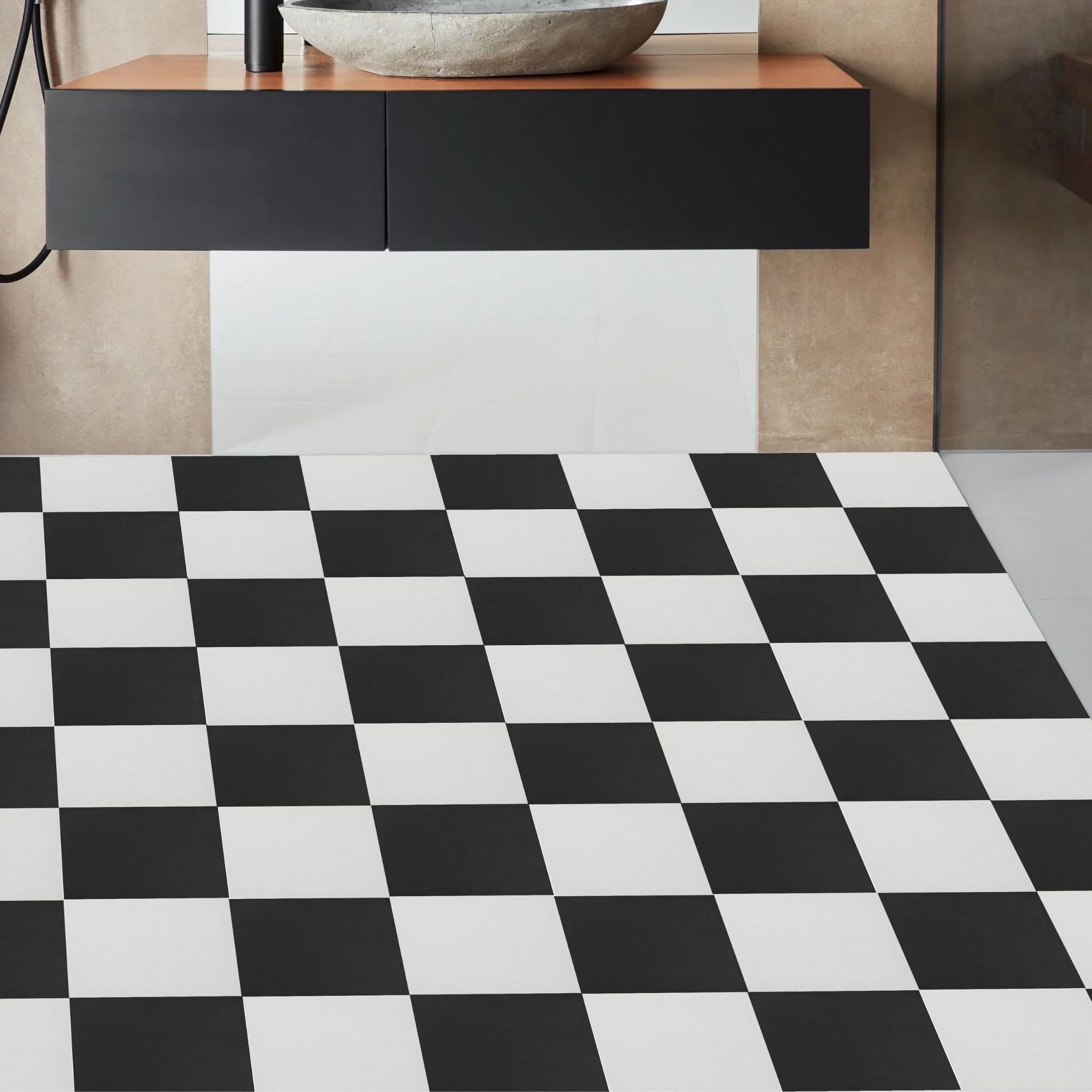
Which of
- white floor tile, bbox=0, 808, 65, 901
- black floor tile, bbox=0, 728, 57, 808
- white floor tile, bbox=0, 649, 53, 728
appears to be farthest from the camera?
white floor tile, bbox=0, 649, 53, 728

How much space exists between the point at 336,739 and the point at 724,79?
138 centimetres

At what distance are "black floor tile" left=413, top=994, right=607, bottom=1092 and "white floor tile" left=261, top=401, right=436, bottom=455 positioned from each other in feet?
6.14

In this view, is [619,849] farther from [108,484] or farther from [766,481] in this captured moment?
[108,484]

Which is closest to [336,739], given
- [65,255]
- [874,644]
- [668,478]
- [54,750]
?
[54,750]

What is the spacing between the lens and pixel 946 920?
6.43 feet

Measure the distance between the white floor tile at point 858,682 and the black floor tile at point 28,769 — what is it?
1.16 meters

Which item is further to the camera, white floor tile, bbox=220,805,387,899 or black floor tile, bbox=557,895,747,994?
white floor tile, bbox=220,805,387,899

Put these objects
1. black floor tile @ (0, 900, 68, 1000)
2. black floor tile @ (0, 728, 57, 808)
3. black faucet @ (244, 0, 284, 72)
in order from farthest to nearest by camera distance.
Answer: black faucet @ (244, 0, 284, 72), black floor tile @ (0, 728, 57, 808), black floor tile @ (0, 900, 68, 1000)

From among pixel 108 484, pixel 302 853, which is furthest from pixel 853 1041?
pixel 108 484

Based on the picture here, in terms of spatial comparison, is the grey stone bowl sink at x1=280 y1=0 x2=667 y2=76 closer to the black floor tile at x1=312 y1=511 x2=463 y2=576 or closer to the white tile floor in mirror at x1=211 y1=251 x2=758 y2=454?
the white tile floor in mirror at x1=211 y1=251 x2=758 y2=454

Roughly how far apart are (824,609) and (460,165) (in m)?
1.03

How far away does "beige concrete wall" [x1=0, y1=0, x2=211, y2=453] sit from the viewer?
327cm

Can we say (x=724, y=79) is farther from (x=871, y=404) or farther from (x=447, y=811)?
(x=447, y=811)

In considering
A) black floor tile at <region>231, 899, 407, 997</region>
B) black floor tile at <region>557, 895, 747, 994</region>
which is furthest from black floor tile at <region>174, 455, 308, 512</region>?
black floor tile at <region>557, 895, 747, 994</region>
